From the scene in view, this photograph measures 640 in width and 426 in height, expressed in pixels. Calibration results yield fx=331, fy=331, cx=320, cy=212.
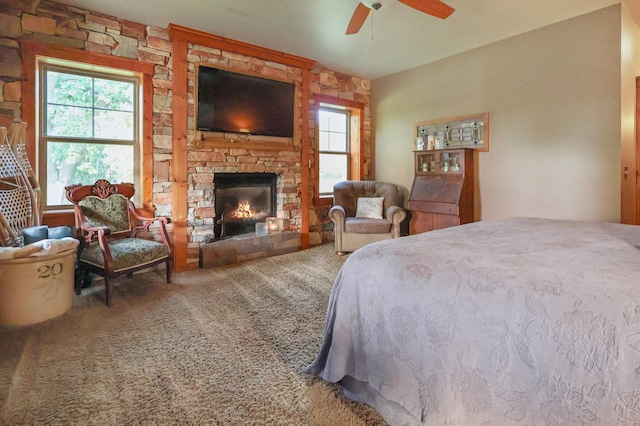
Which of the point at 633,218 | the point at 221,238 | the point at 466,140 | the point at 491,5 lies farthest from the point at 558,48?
the point at 221,238

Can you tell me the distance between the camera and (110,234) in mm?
3143

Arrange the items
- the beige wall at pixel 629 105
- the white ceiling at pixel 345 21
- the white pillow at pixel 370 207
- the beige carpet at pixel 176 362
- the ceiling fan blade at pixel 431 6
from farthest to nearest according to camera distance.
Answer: the white pillow at pixel 370 207 < the beige wall at pixel 629 105 < the white ceiling at pixel 345 21 < the ceiling fan blade at pixel 431 6 < the beige carpet at pixel 176 362

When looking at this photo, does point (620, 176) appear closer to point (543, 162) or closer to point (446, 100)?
point (543, 162)

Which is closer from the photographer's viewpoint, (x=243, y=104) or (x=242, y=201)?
(x=243, y=104)

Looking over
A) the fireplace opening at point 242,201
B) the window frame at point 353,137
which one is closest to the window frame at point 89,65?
the fireplace opening at point 242,201

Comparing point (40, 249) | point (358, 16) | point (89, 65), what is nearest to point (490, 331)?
point (358, 16)

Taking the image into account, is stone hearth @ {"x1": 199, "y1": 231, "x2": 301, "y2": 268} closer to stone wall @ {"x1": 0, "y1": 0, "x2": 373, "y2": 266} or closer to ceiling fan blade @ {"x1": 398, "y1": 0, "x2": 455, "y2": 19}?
stone wall @ {"x1": 0, "y1": 0, "x2": 373, "y2": 266}

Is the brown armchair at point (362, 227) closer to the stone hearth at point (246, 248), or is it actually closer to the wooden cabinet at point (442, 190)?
the wooden cabinet at point (442, 190)

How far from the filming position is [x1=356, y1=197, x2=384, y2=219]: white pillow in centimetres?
500

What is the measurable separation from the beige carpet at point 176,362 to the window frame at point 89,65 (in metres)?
1.01

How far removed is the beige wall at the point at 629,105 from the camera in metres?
3.37

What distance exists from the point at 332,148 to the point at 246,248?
2.38 m

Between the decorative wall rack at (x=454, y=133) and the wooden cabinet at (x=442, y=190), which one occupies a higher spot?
the decorative wall rack at (x=454, y=133)

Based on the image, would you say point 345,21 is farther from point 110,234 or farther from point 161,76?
point 110,234
